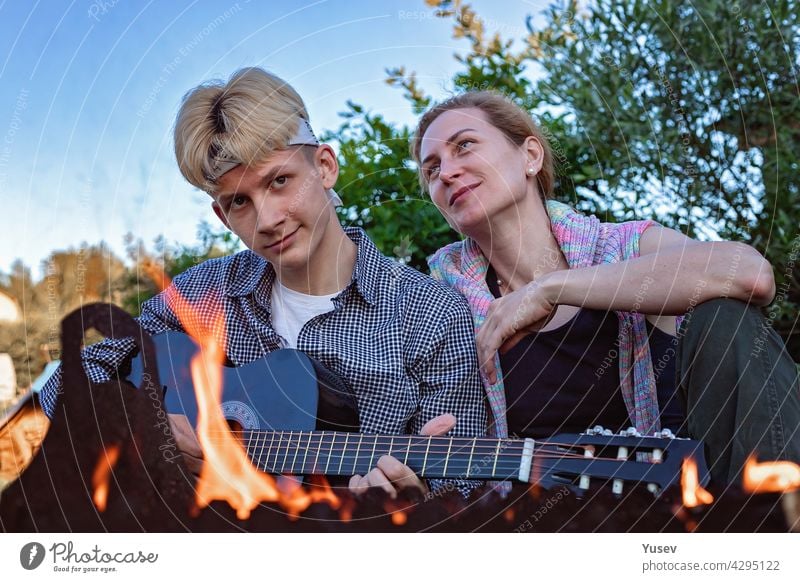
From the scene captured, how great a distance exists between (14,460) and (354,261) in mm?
724

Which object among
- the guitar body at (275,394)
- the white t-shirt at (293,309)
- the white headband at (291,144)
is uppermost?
the white headband at (291,144)

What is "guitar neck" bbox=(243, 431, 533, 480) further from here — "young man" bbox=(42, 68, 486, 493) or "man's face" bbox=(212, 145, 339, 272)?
"man's face" bbox=(212, 145, 339, 272)

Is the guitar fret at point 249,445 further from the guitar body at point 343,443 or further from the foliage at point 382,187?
the foliage at point 382,187

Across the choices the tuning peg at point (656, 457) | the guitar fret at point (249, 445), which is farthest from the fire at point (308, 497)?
the tuning peg at point (656, 457)

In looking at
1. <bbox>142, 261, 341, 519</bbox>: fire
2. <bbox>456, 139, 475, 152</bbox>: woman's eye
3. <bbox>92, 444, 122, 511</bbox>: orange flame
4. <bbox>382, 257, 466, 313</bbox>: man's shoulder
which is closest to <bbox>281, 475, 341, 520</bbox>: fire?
<bbox>142, 261, 341, 519</bbox>: fire

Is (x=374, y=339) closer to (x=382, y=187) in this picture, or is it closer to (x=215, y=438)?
(x=215, y=438)

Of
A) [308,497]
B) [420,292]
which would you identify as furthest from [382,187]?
[308,497]

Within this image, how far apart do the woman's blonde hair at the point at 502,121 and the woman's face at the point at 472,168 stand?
24 millimetres

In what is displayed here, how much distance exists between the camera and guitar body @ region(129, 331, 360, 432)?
5.22 ft

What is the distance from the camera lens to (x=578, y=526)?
1403mm

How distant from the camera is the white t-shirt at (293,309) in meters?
1.79

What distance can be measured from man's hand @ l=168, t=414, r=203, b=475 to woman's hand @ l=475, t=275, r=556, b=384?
0.53 meters

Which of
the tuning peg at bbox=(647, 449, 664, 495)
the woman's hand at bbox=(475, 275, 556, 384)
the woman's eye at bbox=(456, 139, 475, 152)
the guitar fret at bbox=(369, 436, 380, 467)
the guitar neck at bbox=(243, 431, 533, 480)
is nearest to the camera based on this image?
the tuning peg at bbox=(647, 449, 664, 495)
